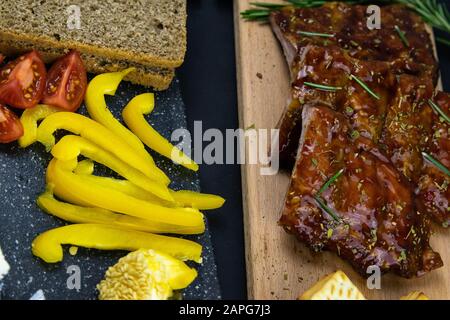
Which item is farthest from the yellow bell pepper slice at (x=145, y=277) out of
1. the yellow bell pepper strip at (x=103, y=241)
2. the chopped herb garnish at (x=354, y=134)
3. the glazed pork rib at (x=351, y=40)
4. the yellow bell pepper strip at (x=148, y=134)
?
the chopped herb garnish at (x=354, y=134)

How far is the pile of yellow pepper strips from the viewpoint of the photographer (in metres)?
4.96

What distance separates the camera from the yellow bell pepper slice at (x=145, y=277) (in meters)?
4.66

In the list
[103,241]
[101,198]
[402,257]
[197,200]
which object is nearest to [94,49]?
[101,198]

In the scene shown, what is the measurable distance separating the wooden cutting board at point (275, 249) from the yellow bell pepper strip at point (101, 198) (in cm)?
58

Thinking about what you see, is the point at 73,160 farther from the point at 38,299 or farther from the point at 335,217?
the point at 335,217

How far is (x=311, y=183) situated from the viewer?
4973mm

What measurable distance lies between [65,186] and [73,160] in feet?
0.64

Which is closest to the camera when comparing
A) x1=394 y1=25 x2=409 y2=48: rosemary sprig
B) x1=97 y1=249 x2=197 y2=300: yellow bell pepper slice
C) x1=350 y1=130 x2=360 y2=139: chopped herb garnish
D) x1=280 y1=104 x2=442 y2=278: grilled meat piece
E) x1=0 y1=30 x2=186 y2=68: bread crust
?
x1=97 y1=249 x2=197 y2=300: yellow bell pepper slice

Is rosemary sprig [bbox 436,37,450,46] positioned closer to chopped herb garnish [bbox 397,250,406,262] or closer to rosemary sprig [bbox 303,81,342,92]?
rosemary sprig [bbox 303,81,342,92]

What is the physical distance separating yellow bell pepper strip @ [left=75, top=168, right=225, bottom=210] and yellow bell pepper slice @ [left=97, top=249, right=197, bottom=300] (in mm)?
490

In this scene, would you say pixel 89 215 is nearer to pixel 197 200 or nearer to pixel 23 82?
pixel 197 200

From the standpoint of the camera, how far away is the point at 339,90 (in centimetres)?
535

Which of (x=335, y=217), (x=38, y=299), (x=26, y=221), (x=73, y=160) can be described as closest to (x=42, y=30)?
(x=73, y=160)

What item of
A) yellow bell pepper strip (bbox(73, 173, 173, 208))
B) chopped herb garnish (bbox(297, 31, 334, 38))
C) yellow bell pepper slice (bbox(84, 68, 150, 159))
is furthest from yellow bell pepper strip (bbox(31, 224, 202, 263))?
chopped herb garnish (bbox(297, 31, 334, 38))
